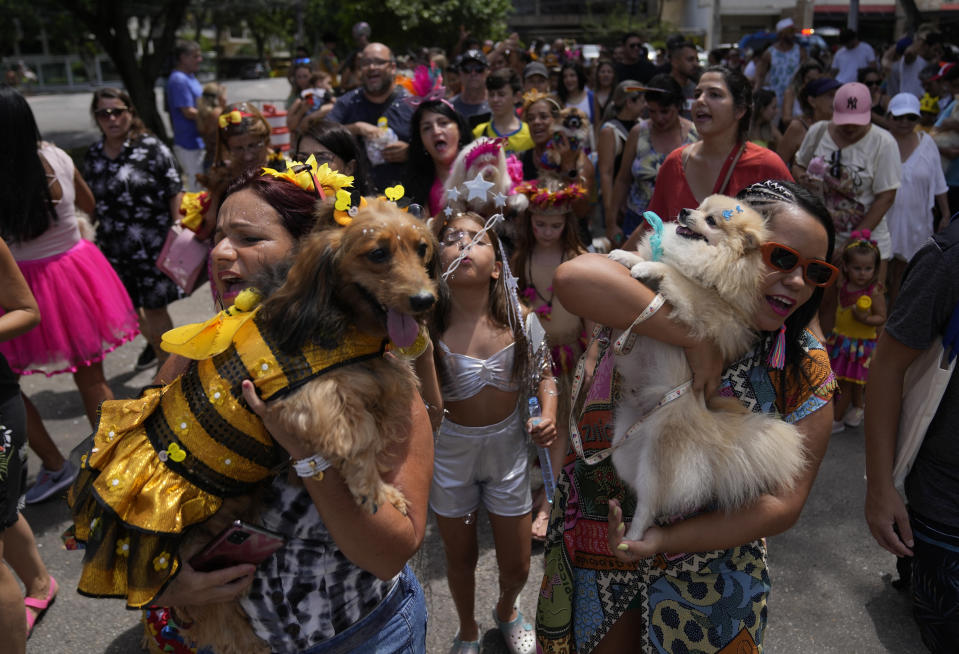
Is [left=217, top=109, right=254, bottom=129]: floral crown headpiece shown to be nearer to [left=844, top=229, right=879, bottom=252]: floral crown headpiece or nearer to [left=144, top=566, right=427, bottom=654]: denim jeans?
[left=144, top=566, right=427, bottom=654]: denim jeans

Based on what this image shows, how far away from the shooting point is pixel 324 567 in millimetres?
1622

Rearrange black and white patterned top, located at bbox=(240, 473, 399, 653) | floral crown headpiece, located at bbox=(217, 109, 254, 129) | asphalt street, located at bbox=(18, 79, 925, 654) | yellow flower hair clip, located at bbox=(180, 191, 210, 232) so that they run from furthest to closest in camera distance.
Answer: floral crown headpiece, located at bbox=(217, 109, 254, 129)
yellow flower hair clip, located at bbox=(180, 191, 210, 232)
asphalt street, located at bbox=(18, 79, 925, 654)
black and white patterned top, located at bbox=(240, 473, 399, 653)

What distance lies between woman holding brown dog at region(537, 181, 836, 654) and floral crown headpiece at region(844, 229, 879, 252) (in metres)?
3.60

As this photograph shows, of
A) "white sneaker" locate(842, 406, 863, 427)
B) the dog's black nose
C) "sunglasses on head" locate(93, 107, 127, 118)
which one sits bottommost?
"white sneaker" locate(842, 406, 863, 427)

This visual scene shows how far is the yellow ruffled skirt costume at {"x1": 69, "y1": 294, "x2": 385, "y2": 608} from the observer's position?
1440 mm

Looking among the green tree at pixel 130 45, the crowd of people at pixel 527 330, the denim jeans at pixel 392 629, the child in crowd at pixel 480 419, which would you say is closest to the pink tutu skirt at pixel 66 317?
the crowd of people at pixel 527 330

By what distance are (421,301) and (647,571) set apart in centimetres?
112

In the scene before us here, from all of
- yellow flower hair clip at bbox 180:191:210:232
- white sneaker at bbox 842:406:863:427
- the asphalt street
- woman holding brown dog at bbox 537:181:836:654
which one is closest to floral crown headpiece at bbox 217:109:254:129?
yellow flower hair clip at bbox 180:191:210:232

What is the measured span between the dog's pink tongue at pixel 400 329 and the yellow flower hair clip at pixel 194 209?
2.46 m

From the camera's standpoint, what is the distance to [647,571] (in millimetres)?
1951

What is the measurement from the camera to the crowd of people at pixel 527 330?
65.1 inches

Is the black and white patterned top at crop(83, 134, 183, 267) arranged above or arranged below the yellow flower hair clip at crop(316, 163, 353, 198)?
below

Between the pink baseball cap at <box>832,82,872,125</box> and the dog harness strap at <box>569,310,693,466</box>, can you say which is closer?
the dog harness strap at <box>569,310,693,466</box>

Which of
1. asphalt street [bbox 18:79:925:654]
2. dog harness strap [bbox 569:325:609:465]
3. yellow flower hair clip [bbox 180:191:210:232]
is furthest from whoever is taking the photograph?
yellow flower hair clip [bbox 180:191:210:232]
